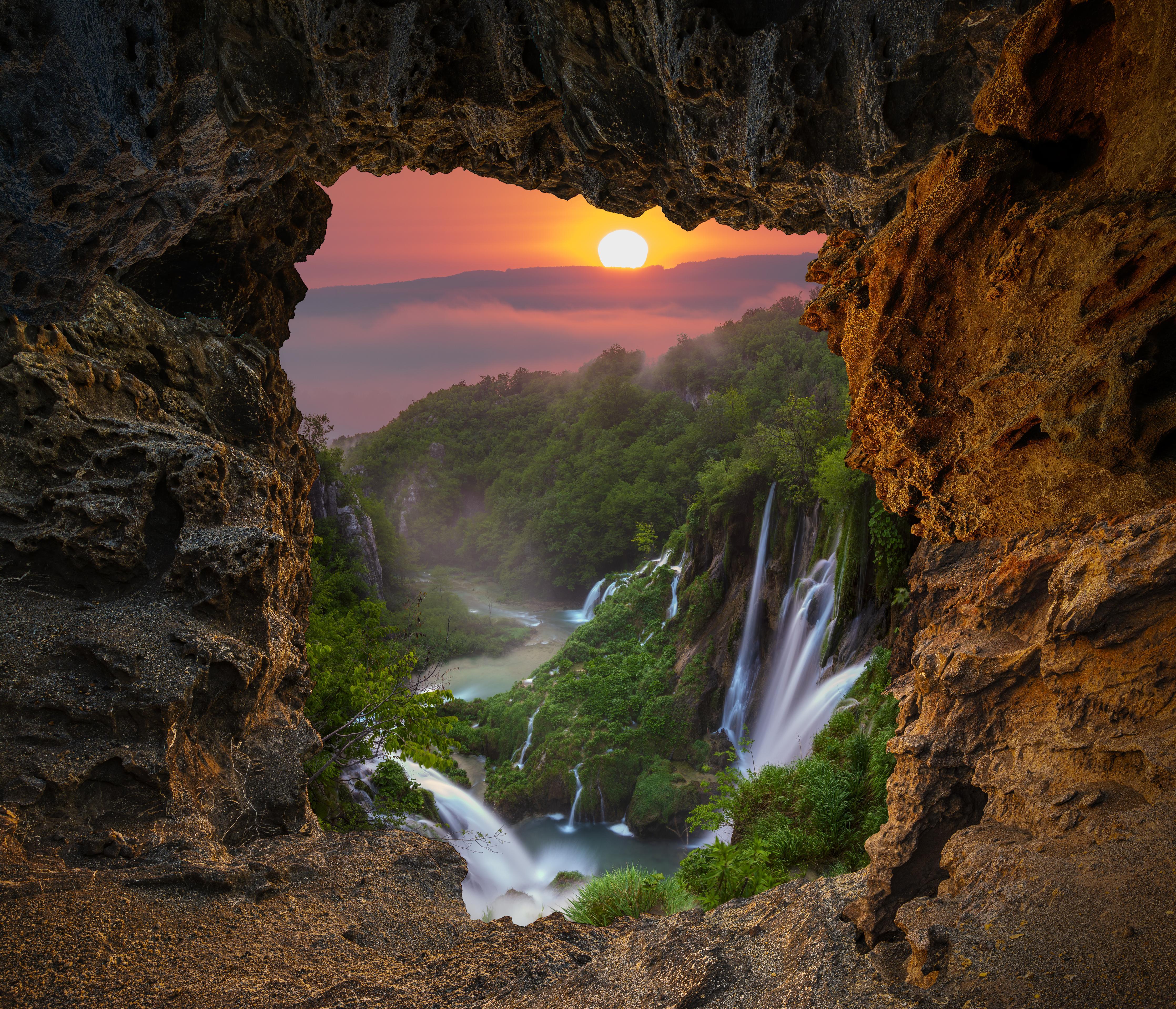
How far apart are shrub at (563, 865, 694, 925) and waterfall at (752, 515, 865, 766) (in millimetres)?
5671

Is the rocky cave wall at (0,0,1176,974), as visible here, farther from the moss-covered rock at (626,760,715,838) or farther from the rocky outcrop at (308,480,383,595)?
the rocky outcrop at (308,480,383,595)

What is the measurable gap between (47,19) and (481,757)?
20981mm

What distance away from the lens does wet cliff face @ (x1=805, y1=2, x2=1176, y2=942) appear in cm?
300

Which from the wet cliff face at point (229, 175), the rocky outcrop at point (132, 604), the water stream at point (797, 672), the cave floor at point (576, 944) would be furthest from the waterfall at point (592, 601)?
the cave floor at point (576, 944)

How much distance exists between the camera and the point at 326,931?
5.25m

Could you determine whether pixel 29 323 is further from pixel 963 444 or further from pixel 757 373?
pixel 757 373

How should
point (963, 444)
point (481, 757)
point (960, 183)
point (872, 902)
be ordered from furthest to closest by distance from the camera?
point (481, 757)
point (872, 902)
point (963, 444)
point (960, 183)

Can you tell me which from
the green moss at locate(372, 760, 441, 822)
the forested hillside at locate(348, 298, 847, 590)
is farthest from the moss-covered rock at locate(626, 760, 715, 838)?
the forested hillside at locate(348, 298, 847, 590)

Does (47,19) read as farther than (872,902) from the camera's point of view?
Yes

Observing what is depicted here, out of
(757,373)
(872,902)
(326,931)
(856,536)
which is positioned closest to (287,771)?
(326,931)

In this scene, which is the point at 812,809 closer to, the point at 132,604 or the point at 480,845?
the point at 480,845

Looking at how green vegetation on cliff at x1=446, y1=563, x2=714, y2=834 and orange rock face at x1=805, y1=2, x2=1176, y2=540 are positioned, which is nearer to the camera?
orange rock face at x1=805, y1=2, x2=1176, y2=540

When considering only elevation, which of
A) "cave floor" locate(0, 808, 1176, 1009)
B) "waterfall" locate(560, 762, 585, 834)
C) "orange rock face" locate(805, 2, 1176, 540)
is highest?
"orange rock face" locate(805, 2, 1176, 540)

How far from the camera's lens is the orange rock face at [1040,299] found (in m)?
2.94
